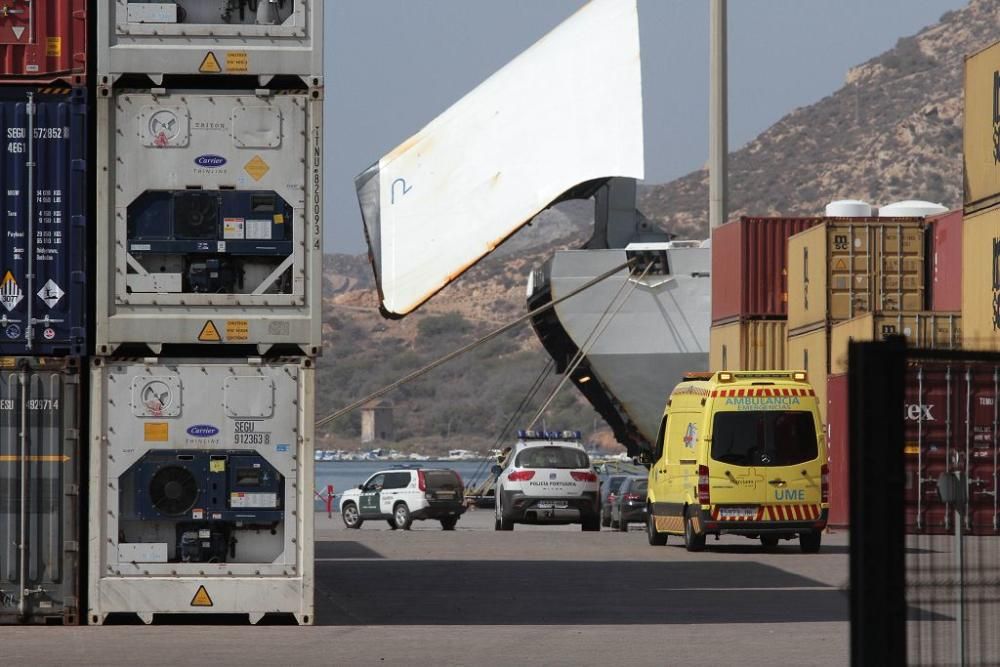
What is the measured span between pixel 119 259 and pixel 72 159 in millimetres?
827

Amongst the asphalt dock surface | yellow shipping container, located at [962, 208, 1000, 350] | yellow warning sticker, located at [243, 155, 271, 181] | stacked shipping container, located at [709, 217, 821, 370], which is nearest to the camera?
the asphalt dock surface

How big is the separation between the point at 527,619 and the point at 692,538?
32.0 ft

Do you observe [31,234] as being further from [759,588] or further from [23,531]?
[759,588]

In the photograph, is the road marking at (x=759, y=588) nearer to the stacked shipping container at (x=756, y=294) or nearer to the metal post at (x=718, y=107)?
the stacked shipping container at (x=756, y=294)

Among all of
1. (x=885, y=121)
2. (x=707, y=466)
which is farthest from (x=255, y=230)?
(x=885, y=121)

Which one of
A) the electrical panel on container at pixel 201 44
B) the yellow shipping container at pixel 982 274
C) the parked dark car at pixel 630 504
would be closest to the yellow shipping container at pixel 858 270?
the parked dark car at pixel 630 504

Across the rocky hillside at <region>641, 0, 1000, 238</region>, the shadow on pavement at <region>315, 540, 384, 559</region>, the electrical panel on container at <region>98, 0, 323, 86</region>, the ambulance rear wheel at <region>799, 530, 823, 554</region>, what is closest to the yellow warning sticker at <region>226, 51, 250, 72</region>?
the electrical panel on container at <region>98, 0, 323, 86</region>

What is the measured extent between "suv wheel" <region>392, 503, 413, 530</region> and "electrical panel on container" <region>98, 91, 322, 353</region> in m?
25.2

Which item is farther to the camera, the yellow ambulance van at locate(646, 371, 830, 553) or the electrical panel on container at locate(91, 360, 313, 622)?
the yellow ambulance van at locate(646, 371, 830, 553)

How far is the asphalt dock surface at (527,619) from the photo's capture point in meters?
12.0

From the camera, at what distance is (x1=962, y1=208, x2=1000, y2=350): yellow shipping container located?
963 inches

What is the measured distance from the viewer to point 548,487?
3244cm

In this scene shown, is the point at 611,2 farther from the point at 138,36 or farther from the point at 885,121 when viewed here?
the point at 885,121

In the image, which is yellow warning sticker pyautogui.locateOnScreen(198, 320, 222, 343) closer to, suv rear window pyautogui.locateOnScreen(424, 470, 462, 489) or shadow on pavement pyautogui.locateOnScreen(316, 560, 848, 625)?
shadow on pavement pyautogui.locateOnScreen(316, 560, 848, 625)
